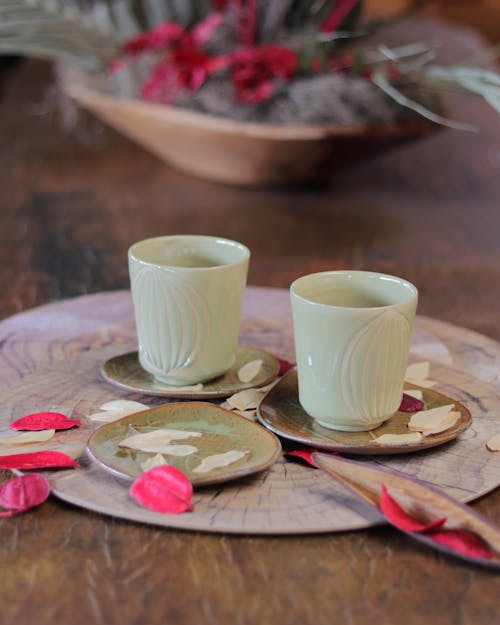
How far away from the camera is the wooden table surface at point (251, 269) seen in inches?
19.0

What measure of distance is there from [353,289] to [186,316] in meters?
0.13

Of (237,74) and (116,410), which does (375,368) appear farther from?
(237,74)

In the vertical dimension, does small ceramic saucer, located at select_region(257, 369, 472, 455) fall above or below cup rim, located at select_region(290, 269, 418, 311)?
below

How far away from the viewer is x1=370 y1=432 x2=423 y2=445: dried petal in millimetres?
621

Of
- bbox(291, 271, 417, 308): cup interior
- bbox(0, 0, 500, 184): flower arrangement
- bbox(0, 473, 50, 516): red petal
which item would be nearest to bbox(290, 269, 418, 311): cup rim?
bbox(291, 271, 417, 308): cup interior

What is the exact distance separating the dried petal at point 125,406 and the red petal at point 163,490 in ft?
0.39

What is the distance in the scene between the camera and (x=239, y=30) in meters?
1.51

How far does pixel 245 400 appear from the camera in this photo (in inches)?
27.3

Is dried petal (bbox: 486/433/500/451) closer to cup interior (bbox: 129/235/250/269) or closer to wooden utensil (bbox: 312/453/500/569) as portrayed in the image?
wooden utensil (bbox: 312/453/500/569)

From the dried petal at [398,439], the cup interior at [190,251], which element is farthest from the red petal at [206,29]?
the dried petal at [398,439]

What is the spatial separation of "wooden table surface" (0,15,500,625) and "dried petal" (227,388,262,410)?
6.3 inches

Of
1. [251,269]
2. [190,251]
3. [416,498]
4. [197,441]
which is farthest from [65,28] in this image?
[416,498]

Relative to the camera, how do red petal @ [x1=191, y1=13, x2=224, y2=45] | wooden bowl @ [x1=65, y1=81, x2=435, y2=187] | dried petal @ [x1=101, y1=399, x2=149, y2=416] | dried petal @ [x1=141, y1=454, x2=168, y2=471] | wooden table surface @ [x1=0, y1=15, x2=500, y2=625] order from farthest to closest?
red petal @ [x1=191, y1=13, x2=224, y2=45] < wooden bowl @ [x1=65, y1=81, x2=435, y2=187] < dried petal @ [x1=101, y1=399, x2=149, y2=416] < dried petal @ [x1=141, y1=454, x2=168, y2=471] < wooden table surface @ [x1=0, y1=15, x2=500, y2=625]

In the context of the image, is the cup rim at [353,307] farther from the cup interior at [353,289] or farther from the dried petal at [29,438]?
the dried petal at [29,438]
